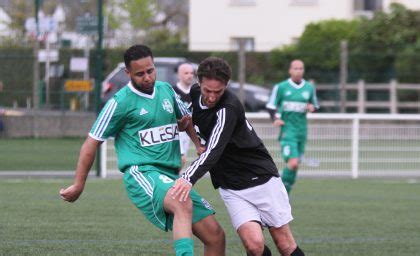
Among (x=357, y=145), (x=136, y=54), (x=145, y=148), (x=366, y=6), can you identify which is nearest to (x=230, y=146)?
(x=145, y=148)

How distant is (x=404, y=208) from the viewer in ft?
41.4

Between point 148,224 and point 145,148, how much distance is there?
382 cm

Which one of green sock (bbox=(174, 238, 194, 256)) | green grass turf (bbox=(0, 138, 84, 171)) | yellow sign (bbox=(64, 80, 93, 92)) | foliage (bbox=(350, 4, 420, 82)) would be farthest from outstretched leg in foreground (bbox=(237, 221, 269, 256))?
foliage (bbox=(350, 4, 420, 82))

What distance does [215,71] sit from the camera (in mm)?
6820

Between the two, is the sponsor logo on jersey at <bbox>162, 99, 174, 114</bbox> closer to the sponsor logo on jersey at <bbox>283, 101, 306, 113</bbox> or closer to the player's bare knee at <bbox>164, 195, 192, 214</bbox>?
the player's bare knee at <bbox>164, 195, 192, 214</bbox>

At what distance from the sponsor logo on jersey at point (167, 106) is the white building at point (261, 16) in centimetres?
2957

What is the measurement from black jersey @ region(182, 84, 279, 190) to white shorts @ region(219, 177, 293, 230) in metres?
0.05

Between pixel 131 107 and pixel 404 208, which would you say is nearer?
pixel 131 107

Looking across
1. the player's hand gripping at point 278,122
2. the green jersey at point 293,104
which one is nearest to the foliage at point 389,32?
the green jersey at point 293,104

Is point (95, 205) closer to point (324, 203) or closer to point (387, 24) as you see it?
point (324, 203)

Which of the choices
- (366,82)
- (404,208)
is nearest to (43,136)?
(404,208)

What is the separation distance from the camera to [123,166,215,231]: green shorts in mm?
6832

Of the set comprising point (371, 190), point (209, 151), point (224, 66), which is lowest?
point (371, 190)

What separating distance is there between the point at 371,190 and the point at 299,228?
16.9 ft
